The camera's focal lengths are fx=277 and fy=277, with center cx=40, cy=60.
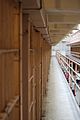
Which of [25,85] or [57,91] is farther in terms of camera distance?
[57,91]

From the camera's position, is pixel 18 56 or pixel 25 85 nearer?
pixel 18 56

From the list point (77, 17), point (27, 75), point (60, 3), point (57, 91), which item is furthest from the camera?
point (57, 91)

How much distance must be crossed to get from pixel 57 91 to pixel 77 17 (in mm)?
4965

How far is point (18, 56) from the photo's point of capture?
2412mm

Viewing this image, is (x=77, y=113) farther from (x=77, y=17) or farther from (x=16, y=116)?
(x=16, y=116)

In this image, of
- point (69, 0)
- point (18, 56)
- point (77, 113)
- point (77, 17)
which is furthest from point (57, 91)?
point (18, 56)

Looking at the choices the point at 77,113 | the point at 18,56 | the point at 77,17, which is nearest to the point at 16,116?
the point at 18,56

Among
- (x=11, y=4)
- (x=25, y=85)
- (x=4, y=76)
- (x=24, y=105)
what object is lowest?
(x=24, y=105)

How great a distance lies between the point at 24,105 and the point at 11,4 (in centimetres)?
125

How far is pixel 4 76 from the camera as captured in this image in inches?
74.7

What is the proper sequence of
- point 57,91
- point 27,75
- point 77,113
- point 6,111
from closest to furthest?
point 6,111 → point 27,75 → point 77,113 → point 57,91

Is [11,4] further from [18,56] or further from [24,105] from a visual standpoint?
[24,105]

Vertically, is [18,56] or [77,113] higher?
[18,56]

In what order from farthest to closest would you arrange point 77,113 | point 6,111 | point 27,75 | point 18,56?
point 77,113 < point 27,75 < point 18,56 < point 6,111
